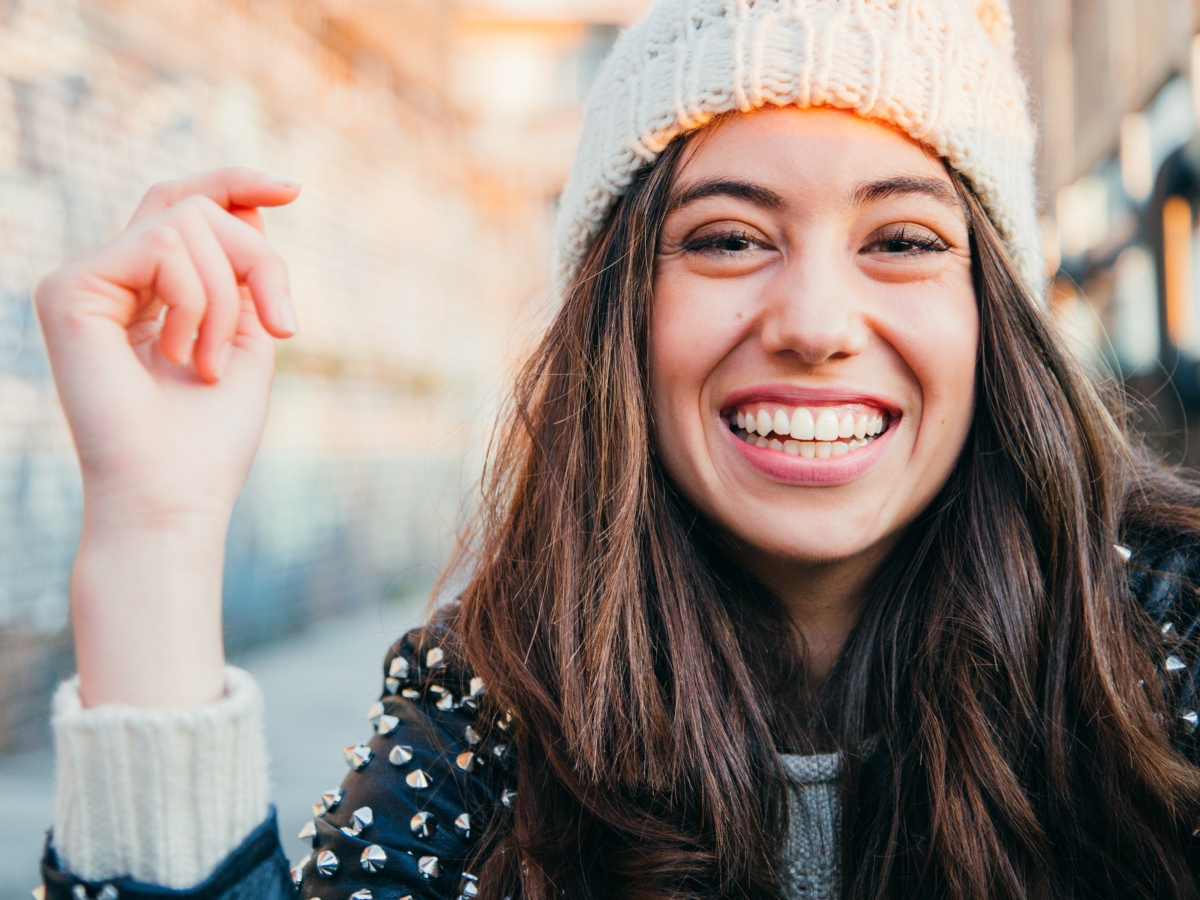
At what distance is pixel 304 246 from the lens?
650 centimetres

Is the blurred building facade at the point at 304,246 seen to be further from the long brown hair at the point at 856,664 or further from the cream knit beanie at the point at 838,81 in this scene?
the cream knit beanie at the point at 838,81

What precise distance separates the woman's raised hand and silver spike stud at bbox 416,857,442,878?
0.54 metres

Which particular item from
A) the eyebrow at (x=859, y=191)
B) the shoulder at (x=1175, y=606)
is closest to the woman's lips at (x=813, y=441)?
the eyebrow at (x=859, y=191)

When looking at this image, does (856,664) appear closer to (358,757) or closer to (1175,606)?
(1175,606)

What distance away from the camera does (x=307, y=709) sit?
5.06 m

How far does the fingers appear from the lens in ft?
4.28

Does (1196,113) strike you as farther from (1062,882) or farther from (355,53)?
(1062,882)

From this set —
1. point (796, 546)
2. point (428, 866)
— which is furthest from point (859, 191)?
point (428, 866)

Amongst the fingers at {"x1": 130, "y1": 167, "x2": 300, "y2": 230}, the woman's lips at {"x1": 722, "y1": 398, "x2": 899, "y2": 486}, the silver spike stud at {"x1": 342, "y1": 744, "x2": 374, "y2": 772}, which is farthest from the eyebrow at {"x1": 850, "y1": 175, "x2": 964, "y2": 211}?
the silver spike stud at {"x1": 342, "y1": 744, "x2": 374, "y2": 772}

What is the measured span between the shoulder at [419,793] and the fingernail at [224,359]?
0.71m

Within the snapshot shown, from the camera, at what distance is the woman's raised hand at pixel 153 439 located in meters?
1.19

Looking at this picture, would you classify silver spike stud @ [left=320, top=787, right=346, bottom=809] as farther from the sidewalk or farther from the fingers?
the fingers

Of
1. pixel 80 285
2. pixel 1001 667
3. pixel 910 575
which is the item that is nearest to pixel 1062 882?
pixel 1001 667

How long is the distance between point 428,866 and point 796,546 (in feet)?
2.72
